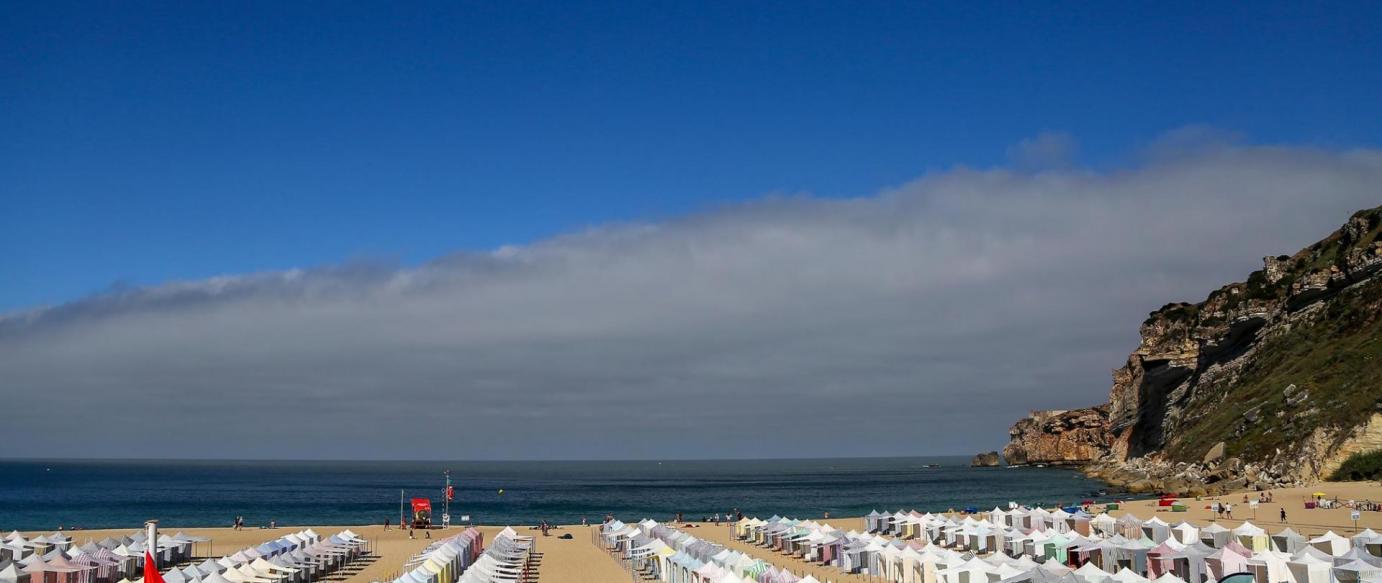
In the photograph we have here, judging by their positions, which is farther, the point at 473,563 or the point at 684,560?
the point at 473,563

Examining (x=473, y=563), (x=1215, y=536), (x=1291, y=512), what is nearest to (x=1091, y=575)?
(x=1215, y=536)

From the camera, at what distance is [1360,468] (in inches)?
2334

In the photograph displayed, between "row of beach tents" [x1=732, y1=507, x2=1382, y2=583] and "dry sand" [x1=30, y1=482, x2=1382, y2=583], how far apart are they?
1.13 metres

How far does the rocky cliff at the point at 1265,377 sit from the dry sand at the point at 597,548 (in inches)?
337

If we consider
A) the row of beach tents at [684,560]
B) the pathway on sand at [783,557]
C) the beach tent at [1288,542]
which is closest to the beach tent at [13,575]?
the row of beach tents at [684,560]

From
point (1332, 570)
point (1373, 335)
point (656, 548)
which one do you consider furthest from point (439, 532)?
point (1373, 335)

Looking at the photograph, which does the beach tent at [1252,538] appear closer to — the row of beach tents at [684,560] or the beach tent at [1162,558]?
the beach tent at [1162,558]

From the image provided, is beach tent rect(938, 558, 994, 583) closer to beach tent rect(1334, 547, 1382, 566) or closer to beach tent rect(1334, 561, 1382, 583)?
beach tent rect(1334, 561, 1382, 583)

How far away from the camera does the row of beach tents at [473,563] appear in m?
29.1

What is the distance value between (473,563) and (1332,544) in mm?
26124

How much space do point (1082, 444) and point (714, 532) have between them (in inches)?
4584

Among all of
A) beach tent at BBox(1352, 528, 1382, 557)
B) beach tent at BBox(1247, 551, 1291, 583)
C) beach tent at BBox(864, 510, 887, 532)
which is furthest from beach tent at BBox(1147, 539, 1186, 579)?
beach tent at BBox(864, 510, 887, 532)

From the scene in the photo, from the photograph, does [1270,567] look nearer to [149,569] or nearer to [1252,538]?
[1252,538]

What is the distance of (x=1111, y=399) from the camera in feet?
426
